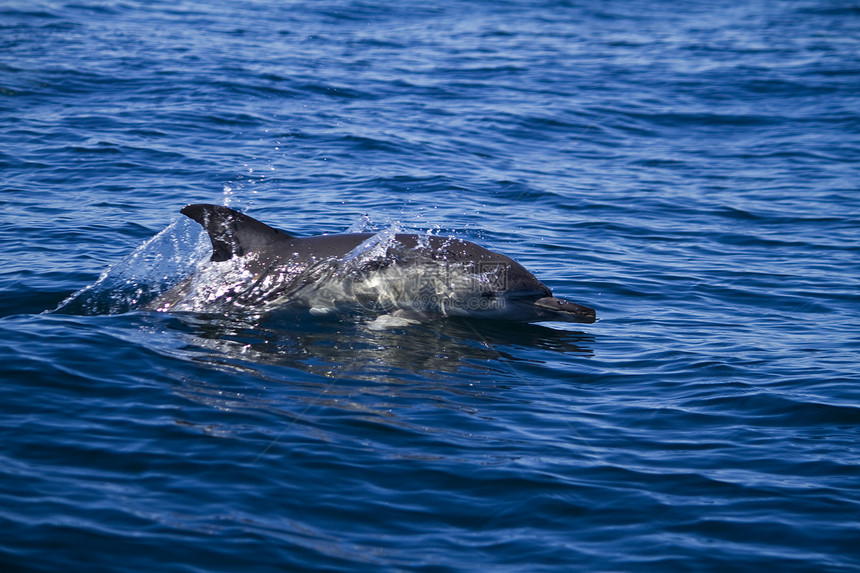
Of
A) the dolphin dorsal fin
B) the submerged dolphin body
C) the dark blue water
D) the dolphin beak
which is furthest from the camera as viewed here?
the dolphin beak

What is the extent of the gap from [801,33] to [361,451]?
3028 centimetres

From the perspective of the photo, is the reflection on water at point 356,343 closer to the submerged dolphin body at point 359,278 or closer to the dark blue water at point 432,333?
the dark blue water at point 432,333

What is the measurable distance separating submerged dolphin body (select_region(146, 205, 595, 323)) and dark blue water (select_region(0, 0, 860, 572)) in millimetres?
318

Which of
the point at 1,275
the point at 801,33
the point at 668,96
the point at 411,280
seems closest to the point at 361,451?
the point at 411,280

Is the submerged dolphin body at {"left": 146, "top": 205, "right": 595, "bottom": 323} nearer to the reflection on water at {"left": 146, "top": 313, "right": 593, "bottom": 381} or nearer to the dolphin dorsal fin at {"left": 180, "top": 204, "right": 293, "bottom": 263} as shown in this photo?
the dolphin dorsal fin at {"left": 180, "top": 204, "right": 293, "bottom": 263}

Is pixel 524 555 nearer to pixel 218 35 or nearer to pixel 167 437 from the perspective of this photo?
pixel 167 437

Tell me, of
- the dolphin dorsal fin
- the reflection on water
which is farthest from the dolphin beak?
the dolphin dorsal fin

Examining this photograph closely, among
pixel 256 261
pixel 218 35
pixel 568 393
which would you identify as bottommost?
pixel 568 393

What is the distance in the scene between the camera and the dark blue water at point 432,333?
6.27 meters

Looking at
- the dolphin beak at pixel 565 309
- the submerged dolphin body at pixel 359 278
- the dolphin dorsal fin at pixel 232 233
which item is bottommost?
the dolphin beak at pixel 565 309

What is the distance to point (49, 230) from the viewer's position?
13086mm

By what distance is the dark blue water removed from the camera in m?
6.27

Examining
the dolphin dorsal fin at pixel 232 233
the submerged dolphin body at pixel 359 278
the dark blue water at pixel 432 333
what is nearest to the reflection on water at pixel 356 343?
the dark blue water at pixel 432 333

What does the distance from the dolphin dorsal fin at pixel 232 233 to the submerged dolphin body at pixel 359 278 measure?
0.03 ft
